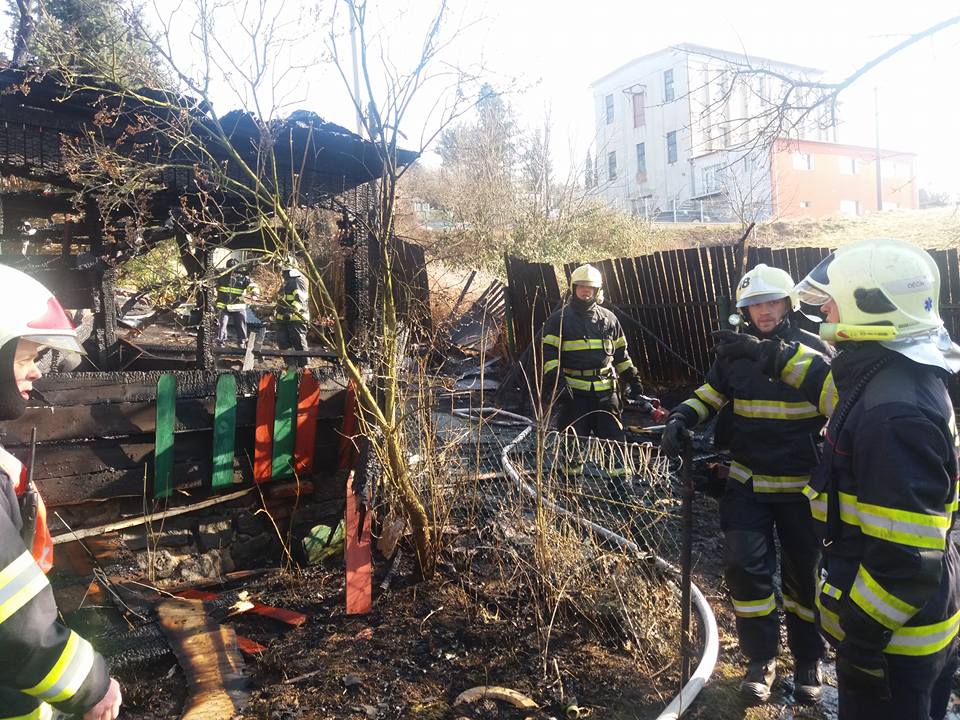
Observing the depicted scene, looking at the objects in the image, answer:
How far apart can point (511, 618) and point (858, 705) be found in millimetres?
1817

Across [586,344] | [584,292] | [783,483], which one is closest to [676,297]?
[584,292]

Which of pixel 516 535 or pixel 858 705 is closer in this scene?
pixel 858 705

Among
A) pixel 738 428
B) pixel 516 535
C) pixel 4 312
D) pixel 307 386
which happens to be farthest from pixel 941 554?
pixel 307 386

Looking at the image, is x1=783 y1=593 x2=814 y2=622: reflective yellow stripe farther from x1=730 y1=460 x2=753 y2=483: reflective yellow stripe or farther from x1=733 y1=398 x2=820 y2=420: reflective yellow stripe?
x1=733 y1=398 x2=820 y2=420: reflective yellow stripe

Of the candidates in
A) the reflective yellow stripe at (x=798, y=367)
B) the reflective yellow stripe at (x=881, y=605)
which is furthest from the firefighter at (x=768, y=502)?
the reflective yellow stripe at (x=881, y=605)

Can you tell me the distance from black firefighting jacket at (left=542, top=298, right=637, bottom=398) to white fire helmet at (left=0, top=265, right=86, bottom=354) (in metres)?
4.49

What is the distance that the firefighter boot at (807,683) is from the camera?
286 cm

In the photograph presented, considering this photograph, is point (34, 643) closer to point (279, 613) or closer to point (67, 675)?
point (67, 675)

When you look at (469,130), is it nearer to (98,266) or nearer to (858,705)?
(98,266)

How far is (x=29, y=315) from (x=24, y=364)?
142 millimetres

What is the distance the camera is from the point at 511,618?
11.3 feet

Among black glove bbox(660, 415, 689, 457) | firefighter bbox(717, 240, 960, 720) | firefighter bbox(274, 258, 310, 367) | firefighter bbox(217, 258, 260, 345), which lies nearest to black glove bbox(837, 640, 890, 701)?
firefighter bbox(717, 240, 960, 720)

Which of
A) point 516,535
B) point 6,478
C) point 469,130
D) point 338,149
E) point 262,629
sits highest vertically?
point 469,130

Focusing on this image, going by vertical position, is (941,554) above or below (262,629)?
above
